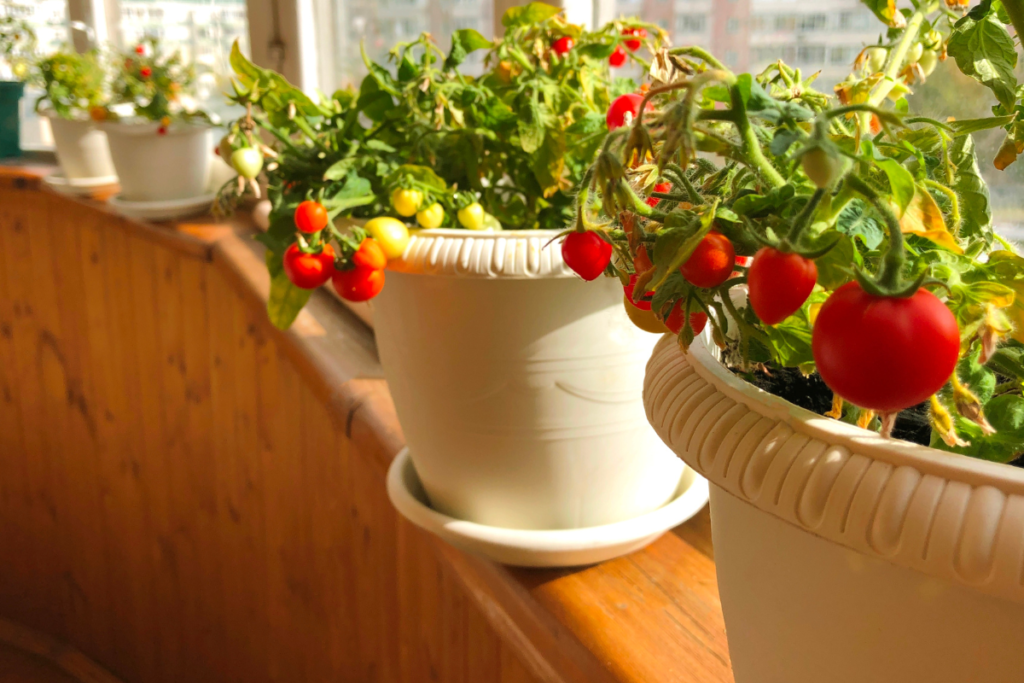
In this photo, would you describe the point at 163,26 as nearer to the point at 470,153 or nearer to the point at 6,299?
the point at 6,299

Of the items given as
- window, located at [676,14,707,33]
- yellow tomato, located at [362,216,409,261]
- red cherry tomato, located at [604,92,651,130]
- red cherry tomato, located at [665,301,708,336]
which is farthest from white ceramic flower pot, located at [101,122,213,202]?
red cherry tomato, located at [665,301,708,336]

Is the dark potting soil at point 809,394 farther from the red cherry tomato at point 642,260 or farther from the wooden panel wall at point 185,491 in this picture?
the wooden panel wall at point 185,491

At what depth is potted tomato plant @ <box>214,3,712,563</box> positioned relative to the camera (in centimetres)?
49

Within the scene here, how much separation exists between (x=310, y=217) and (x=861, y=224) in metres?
0.31

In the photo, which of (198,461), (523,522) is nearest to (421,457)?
(523,522)

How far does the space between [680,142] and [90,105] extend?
1.76 meters

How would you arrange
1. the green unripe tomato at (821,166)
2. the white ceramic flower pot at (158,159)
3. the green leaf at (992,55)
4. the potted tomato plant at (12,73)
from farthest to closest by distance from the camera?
the potted tomato plant at (12,73) → the white ceramic flower pot at (158,159) → the green leaf at (992,55) → the green unripe tomato at (821,166)

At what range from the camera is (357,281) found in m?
0.48

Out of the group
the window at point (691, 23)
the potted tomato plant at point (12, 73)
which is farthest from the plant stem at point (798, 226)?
the potted tomato plant at point (12, 73)

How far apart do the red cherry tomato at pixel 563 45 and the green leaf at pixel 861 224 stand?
0.36 meters

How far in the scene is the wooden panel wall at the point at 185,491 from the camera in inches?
43.9

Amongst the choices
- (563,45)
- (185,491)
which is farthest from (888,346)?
(185,491)

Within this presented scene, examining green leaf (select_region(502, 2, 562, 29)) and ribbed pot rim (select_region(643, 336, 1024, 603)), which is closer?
ribbed pot rim (select_region(643, 336, 1024, 603))

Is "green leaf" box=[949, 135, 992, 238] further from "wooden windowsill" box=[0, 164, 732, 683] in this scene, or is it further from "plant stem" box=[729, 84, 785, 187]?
"wooden windowsill" box=[0, 164, 732, 683]
